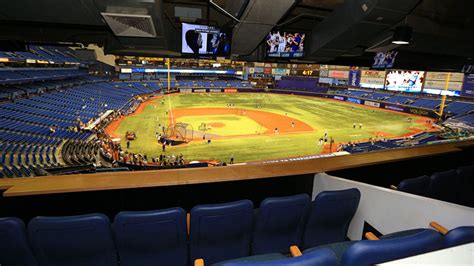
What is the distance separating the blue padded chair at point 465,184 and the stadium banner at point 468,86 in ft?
128

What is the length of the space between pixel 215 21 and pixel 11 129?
17.4 meters

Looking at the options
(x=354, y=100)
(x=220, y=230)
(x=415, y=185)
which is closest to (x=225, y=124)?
(x=415, y=185)

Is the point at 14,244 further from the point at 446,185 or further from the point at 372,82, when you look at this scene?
the point at 372,82

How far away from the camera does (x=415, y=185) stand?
12.4ft

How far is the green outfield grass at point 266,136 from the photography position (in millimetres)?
19016

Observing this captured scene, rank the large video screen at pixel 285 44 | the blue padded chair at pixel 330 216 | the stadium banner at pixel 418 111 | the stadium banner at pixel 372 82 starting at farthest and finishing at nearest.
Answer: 1. the stadium banner at pixel 372 82
2. the stadium banner at pixel 418 111
3. the large video screen at pixel 285 44
4. the blue padded chair at pixel 330 216

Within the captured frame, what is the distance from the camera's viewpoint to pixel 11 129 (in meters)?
16.8

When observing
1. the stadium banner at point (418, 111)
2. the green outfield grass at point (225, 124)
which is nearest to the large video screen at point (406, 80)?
the stadium banner at point (418, 111)

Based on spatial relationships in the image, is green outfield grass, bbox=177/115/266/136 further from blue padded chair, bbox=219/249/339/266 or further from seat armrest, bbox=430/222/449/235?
blue padded chair, bbox=219/249/339/266

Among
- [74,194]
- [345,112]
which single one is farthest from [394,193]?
[345,112]

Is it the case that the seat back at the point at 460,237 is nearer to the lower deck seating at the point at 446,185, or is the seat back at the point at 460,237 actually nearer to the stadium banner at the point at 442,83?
the lower deck seating at the point at 446,185

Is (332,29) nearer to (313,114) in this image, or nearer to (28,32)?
(28,32)

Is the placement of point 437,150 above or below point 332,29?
below

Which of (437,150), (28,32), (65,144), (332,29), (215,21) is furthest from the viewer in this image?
(65,144)
